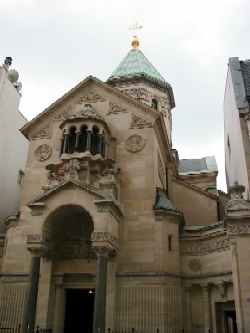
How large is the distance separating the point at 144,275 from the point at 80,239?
4363 millimetres

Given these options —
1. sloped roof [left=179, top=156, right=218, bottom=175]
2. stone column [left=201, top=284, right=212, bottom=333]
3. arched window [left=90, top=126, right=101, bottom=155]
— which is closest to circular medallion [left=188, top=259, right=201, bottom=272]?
stone column [left=201, top=284, right=212, bottom=333]

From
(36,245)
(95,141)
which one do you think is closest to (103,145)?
(95,141)

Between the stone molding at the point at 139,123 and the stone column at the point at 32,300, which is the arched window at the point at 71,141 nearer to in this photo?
the stone molding at the point at 139,123

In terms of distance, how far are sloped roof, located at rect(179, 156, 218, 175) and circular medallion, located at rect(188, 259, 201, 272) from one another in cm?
1893

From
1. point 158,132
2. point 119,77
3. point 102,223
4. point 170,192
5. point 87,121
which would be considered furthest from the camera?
point 119,77

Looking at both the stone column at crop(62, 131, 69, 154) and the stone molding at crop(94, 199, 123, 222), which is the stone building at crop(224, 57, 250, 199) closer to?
the stone molding at crop(94, 199, 123, 222)

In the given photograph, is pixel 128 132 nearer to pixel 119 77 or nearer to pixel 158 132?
pixel 158 132

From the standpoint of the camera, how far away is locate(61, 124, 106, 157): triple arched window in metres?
23.6

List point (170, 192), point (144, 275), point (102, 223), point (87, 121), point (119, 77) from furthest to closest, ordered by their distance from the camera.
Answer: point (119, 77)
point (170, 192)
point (87, 121)
point (144, 275)
point (102, 223)

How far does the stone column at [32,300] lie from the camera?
17.8 metres

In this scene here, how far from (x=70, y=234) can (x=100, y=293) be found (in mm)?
5375

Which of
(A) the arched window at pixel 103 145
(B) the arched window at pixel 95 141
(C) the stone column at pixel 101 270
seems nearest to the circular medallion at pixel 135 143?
(A) the arched window at pixel 103 145

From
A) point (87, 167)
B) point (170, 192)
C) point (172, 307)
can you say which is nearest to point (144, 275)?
point (172, 307)

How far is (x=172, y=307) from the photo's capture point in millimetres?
19672
